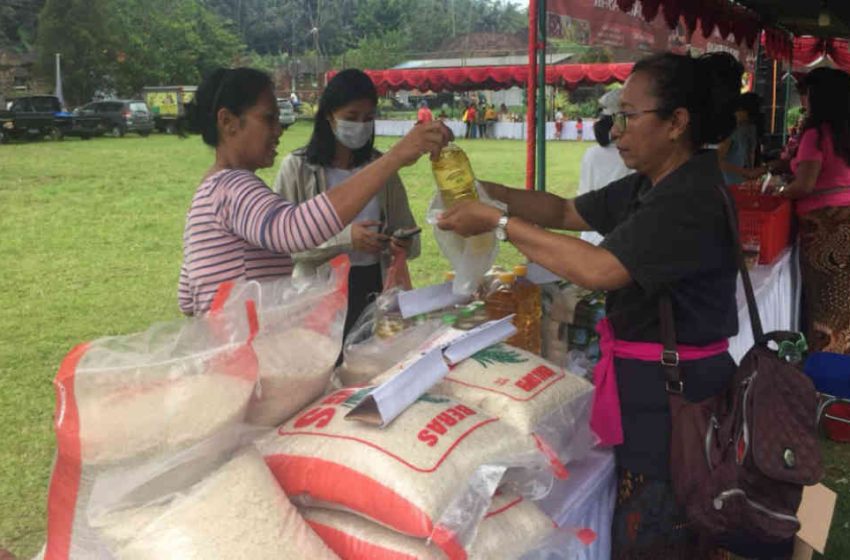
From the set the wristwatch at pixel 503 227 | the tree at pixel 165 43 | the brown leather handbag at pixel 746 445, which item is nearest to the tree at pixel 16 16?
the wristwatch at pixel 503 227

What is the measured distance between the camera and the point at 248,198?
158 cm

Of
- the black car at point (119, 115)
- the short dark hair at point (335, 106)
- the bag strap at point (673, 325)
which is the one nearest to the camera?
the bag strap at point (673, 325)

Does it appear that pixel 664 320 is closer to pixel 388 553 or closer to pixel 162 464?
pixel 388 553

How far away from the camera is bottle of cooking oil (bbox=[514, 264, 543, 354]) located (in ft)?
6.73

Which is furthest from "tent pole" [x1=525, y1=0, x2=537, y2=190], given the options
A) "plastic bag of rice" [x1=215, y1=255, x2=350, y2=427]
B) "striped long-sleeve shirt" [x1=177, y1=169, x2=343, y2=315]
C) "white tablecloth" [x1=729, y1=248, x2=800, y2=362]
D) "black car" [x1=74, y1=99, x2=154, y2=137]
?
"black car" [x1=74, y1=99, x2=154, y2=137]

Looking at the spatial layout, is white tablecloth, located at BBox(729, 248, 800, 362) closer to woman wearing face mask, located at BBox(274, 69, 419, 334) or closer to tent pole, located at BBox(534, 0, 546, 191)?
tent pole, located at BBox(534, 0, 546, 191)

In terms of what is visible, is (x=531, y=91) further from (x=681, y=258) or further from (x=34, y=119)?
(x=34, y=119)

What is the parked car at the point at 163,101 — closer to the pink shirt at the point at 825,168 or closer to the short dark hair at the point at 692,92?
the pink shirt at the point at 825,168

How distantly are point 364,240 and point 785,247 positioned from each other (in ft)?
10.0

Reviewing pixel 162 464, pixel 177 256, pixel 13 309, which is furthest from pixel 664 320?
pixel 177 256

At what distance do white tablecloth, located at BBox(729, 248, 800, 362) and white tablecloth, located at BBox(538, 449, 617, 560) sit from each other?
1.34 meters

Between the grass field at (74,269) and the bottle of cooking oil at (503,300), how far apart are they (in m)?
0.81

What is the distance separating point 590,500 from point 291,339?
713 mm

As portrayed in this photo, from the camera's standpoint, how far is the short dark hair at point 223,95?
1.77 meters
